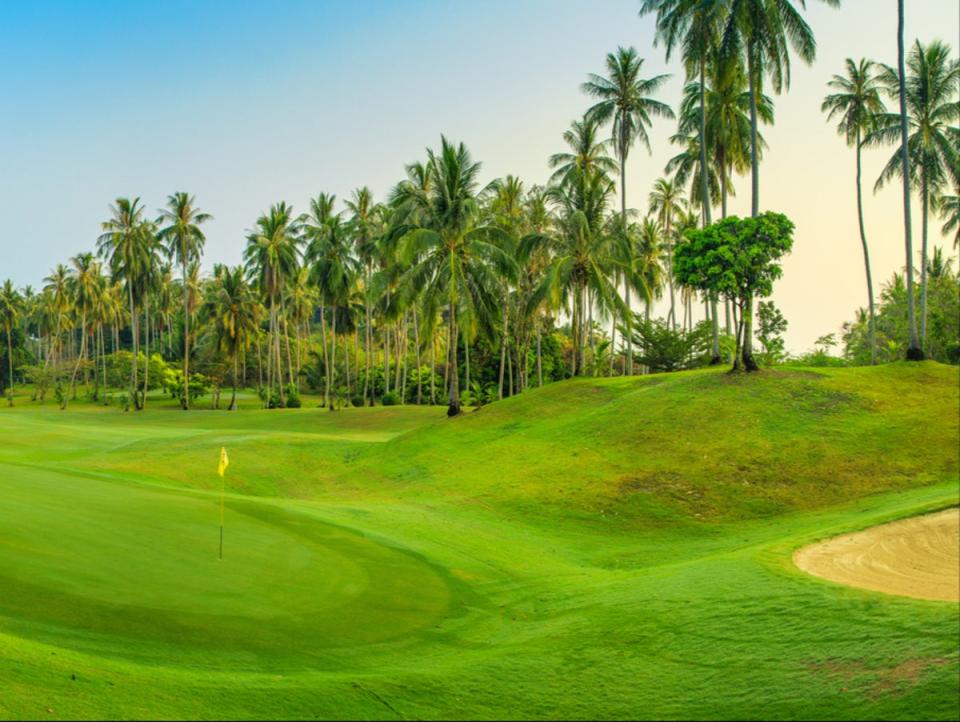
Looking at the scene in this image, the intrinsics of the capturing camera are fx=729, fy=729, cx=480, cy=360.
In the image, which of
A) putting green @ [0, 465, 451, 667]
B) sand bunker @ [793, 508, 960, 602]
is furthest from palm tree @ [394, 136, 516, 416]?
sand bunker @ [793, 508, 960, 602]

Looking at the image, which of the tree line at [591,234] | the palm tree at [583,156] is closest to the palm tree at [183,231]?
the tree line at [591,234]

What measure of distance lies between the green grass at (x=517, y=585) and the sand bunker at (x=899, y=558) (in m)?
0.66

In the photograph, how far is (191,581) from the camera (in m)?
10.7

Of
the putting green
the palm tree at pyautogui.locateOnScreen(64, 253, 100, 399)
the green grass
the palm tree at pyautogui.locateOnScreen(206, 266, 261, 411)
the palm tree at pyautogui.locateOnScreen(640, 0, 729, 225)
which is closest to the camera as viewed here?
the green grass

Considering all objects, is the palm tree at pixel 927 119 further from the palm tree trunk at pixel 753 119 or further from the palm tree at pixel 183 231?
the palm tree at pixel 183 231

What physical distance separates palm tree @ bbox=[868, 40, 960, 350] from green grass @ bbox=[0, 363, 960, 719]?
16.6 meters

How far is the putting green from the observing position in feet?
28.1

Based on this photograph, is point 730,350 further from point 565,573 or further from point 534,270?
point 565,573

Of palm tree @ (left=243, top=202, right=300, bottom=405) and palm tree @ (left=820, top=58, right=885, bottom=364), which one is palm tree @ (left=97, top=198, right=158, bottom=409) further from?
palm tree @ (left=820, top=58, right=885, bottom=364)

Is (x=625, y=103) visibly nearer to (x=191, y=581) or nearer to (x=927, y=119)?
(x=927, y=119)

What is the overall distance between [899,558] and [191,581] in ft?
40.1

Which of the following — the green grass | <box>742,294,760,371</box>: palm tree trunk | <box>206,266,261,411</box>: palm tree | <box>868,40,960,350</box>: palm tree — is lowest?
the green grass

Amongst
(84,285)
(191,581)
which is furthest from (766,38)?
(84,285)

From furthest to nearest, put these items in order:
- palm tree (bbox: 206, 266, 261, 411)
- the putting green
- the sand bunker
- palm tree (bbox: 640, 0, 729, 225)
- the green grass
Result: palm tree (bbox: 206, 266, 261, 411) < palm tree (bbox: 640, 0, 729, 225) < the sand bunker < the putting green < the green grass
